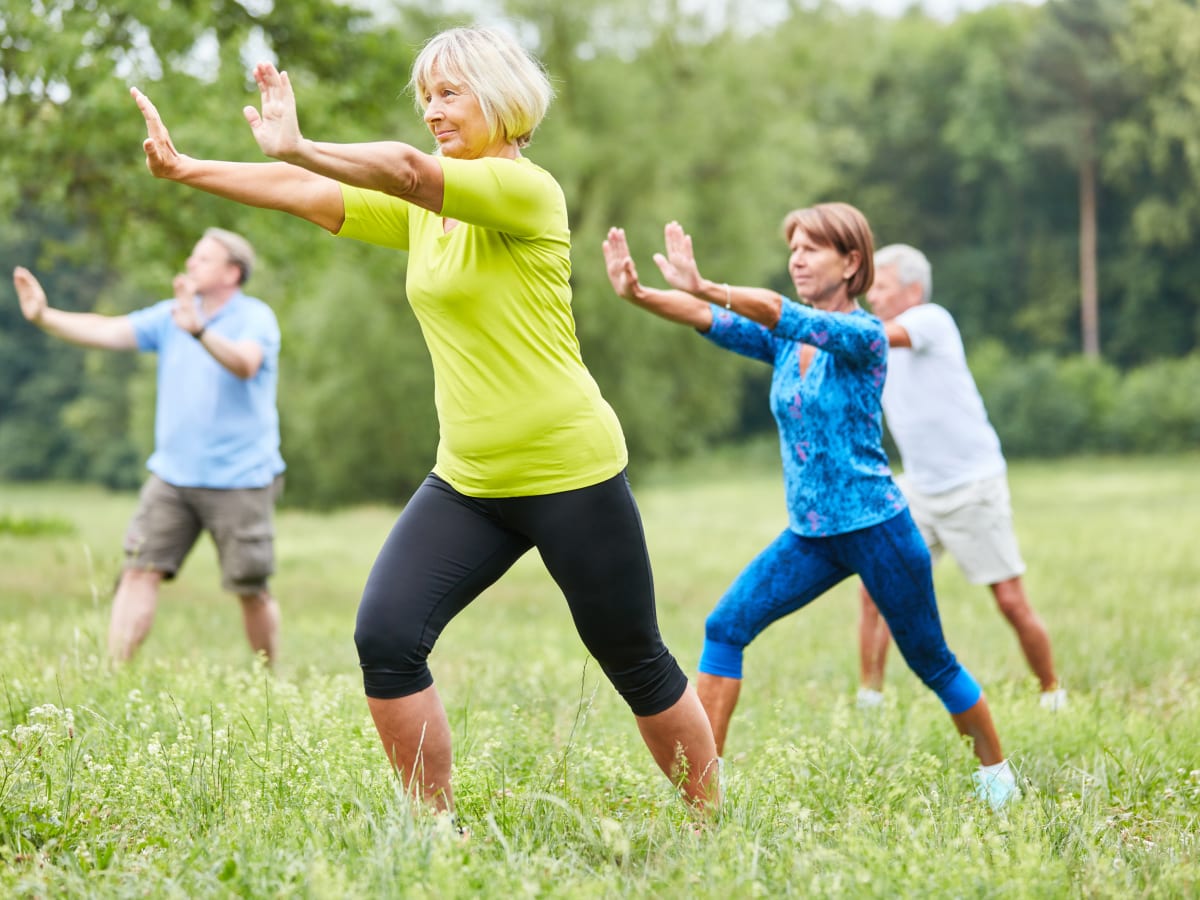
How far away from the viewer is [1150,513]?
1975 cm

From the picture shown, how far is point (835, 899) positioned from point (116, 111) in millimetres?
9617

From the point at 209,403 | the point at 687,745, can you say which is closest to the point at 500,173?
the point at 687,745

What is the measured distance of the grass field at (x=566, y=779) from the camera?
3037mm

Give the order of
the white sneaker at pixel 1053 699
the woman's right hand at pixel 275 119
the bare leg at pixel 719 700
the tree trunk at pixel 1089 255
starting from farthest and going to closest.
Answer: the tree trunk at pixel 1089 255 < the white sneaker at pixel 1053 699 < the bare leg at pixel 719 700 < the woman's right hand at pixel 275 119

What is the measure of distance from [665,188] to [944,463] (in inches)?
891

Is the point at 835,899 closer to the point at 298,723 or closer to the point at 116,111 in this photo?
the point at 298,723

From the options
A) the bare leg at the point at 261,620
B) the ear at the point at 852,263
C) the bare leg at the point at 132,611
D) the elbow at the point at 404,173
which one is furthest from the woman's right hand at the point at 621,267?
the bare leg at the point at 261,620

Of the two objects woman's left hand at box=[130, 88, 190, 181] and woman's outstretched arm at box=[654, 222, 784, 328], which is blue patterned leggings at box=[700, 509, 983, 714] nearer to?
woman's outstretched arm at box=[654, 222, 784, 328]

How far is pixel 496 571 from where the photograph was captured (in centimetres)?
371

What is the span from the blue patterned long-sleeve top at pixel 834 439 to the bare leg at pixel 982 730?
0.75 meters

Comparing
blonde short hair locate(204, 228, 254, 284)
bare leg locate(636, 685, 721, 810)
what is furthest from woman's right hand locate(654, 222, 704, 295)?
blonde short hair locate(204, 228, 254, 284)

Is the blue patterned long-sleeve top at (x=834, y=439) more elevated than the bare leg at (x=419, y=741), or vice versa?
the blue patterned long-sleeve top at (x=834, y=439)

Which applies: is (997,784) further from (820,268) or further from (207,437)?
(207,437)

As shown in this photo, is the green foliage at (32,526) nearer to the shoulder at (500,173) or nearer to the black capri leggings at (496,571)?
the black capri leggings at (496,571)
